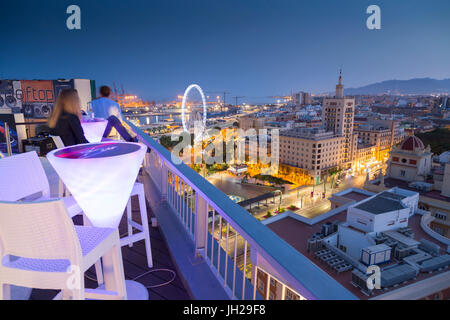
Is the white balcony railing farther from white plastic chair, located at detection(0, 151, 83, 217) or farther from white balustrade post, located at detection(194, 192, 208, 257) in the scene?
white plastic chair, located at detection(0, 151, 83, 217)

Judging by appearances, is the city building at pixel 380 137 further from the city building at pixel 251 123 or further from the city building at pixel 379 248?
the city building at pixel 379 248

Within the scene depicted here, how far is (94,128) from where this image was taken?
10.3 feet

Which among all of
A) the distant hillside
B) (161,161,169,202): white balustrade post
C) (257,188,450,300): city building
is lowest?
(257,188,450,300): city building

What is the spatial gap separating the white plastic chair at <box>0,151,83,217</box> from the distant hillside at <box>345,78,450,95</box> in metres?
151

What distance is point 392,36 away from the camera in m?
52.5

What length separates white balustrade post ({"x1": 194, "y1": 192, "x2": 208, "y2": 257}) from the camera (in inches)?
67.3

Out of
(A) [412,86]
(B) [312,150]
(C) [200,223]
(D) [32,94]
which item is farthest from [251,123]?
(A) [412,86]

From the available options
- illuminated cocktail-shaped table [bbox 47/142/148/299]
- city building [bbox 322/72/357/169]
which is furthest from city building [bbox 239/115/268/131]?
illuminated cocktail-shaped table [bbox 47/142/148/299]

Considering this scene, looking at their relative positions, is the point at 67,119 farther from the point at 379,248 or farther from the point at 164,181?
the point at 379,248

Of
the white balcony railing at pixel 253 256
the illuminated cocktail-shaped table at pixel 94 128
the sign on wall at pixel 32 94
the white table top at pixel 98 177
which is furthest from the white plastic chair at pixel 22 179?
the sign on wall at pixel 32 94

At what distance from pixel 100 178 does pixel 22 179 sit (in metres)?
0.64
